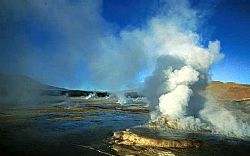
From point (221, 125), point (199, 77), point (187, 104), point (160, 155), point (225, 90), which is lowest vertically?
point (160, 155)

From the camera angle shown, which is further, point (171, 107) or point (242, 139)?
point (171, 107)

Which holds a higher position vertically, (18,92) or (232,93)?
(232,93)

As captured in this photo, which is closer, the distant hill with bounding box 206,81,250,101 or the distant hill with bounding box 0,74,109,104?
the distant hill with bounding box 0,74,109,104

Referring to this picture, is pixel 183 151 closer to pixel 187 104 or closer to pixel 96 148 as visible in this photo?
pixel 96 148

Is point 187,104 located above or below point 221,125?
above

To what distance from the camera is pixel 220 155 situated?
14.4 meters

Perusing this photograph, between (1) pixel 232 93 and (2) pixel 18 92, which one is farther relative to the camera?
(1) pixel 232 93

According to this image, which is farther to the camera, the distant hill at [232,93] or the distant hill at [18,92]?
the distant hill at [232,93]

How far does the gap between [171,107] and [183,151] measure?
849cm

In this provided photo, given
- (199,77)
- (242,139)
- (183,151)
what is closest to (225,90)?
(199,77)

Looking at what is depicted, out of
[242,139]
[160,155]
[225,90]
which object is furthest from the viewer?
[225,90]

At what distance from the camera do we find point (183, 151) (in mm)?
14961

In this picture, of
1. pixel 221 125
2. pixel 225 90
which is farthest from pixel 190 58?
pixel 225 90

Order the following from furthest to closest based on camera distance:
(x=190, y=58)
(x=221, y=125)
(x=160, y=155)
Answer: (x=190, y=58), (x=221, y=125), (x=160, y=155)
